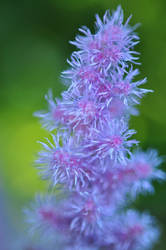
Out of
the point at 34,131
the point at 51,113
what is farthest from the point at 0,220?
the point at 51,113

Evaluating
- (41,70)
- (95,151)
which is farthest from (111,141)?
(41,70)

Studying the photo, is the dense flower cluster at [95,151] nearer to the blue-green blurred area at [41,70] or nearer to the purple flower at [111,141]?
the purple flower at [111,141]

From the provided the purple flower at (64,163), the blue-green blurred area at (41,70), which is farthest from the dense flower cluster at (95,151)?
the blue-green blurred area at (41,70)

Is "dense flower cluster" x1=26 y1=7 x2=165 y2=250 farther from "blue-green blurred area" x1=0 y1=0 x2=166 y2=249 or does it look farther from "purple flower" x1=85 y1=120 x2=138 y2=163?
"blue-green blurred area" x1=0 y1=0 x2=166 y2=249

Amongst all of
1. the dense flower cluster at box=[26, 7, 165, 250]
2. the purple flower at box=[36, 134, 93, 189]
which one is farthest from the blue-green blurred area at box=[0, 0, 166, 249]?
the purple flower at box=[36, 134, 93, 189]

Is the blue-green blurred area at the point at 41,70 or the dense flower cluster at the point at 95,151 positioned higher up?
the blue-green blurred area at the point at 41,70

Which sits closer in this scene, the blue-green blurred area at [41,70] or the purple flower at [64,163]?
the purple flower at [64,163]
